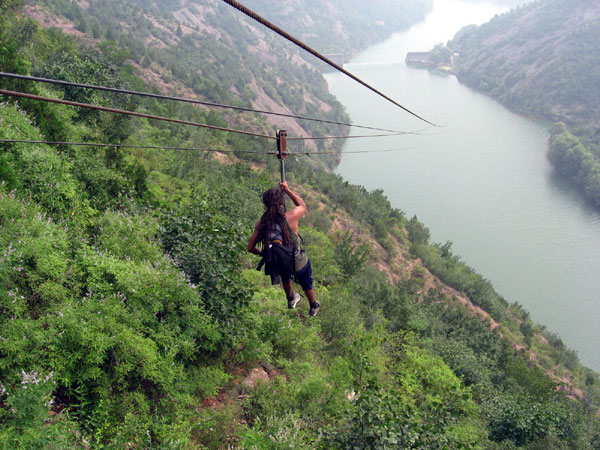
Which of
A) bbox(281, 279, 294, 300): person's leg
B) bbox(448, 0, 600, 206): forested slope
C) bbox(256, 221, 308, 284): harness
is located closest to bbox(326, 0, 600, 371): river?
bbox(448, 0, 600, 206): forested slope

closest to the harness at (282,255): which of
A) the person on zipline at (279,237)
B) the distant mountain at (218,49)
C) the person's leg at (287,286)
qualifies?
the person on zipline at (279,237)

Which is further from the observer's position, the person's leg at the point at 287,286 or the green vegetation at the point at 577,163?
the green vegetation at the point at 577,163

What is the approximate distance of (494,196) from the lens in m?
49.5

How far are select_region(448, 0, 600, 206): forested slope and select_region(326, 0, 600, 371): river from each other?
129 inches

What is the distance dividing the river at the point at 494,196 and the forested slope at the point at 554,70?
3288 millimetres

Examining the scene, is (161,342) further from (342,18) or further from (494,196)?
(342,18)

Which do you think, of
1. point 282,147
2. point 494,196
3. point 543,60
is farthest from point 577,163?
point 282,147

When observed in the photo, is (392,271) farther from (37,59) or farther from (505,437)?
(37,59)

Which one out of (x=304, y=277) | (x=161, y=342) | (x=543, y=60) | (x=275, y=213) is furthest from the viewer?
(x=543, y=60)

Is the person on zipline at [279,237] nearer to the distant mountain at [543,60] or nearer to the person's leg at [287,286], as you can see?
the person's leg at [287,286]

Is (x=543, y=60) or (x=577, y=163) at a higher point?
(x=543, y=60)

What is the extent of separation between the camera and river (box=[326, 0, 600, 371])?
34.9 meters

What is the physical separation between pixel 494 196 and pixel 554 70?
53.6 meters

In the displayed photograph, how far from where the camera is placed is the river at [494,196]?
1375 inches
